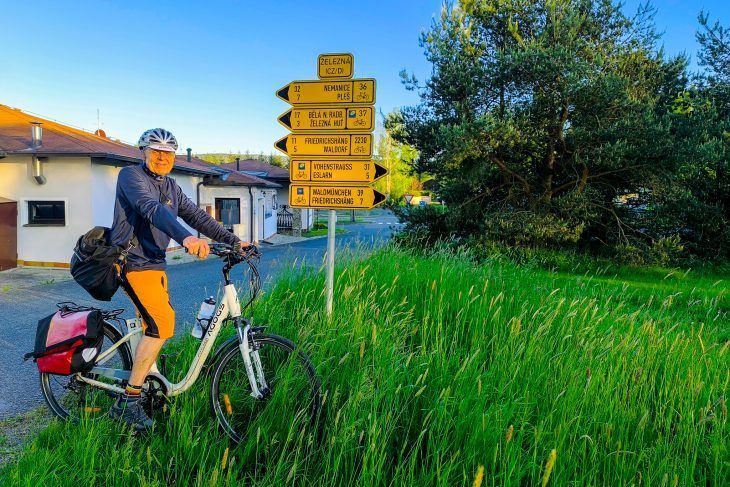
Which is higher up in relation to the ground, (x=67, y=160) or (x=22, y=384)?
(x=67, y=160)

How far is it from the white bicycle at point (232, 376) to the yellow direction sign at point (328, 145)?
195 centimetres

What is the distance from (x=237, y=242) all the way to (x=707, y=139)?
1338cm

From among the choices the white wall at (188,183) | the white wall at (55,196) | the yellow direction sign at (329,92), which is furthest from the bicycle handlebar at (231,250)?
the white wall at (188,183)

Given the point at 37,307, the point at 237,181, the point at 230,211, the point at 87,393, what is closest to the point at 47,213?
the point at 37,307

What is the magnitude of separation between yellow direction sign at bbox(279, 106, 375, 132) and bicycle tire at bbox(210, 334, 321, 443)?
2484 millimetres

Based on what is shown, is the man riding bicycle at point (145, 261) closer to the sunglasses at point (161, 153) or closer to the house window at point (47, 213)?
the sunglasses at point (161, 153)

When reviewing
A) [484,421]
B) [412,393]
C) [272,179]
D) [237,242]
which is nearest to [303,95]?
[237,242]

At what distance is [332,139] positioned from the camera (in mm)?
4809

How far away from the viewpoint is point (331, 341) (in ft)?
12.1

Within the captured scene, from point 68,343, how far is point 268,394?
147 centimetres

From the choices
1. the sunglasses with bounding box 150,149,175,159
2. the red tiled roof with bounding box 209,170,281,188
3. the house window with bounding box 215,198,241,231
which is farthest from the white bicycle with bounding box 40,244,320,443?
the house window with bounding box 215,198,241,231

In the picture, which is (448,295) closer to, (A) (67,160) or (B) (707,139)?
(B) (707,139)

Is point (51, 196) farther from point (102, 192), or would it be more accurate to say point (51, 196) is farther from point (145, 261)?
point (145, 261)

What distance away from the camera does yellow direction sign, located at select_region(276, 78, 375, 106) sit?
4.69 metres
